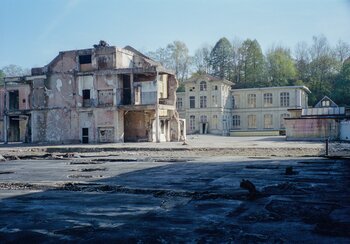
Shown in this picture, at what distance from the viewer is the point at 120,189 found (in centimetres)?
1082

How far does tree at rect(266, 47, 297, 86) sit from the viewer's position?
78.4m

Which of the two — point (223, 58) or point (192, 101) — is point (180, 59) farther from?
point (192, 101)

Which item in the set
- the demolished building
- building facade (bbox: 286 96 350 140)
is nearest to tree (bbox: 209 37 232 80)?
the demolished building

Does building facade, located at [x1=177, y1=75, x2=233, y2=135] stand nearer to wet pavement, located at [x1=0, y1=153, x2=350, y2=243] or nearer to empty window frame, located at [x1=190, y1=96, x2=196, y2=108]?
empty window frame, located at [x1=190, y1=96, x2=196, y2=108]

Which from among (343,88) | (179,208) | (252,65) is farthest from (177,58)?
(179,208)

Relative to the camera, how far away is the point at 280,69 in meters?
80.6

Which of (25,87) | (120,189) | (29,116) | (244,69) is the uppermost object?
(244,69)

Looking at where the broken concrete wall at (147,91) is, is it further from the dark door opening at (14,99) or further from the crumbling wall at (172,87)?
the dark door opening at (14,99)

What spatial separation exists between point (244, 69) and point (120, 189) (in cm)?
7762

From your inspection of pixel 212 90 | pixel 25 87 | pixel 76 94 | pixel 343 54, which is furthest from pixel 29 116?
pixel 343 54

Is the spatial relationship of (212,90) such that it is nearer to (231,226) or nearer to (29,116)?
(29,116)

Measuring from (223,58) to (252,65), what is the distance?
307 inches

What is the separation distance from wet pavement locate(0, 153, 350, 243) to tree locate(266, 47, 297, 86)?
67209 mm

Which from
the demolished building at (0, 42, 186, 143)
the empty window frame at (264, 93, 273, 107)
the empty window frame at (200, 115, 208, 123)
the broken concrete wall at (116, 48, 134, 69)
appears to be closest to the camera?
the demolished building at (0, 42, 186, 143)
